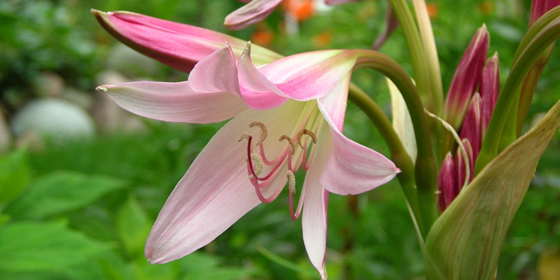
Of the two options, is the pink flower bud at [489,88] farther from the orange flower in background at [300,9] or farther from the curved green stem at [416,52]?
the orange flower in background at [300,9]

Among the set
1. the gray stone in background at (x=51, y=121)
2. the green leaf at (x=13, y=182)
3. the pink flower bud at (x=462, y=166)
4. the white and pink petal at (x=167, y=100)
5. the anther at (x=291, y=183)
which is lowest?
the gray stone in background at (x=51, y=121)

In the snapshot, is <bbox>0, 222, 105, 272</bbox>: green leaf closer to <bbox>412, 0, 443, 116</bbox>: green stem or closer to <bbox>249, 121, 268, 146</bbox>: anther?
<bbox>249, 121, 268, 146</bbox>: anther

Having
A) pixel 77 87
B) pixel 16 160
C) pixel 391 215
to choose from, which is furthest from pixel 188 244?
pixel 77 87

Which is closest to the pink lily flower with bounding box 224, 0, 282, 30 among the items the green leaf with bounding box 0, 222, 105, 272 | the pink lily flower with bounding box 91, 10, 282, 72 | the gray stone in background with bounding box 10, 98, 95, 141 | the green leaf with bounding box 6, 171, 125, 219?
the pink lily flower with bounding box 91, 10, 282, 72

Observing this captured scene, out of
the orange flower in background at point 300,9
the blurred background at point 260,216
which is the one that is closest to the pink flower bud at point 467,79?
the blurred background at point 260,216

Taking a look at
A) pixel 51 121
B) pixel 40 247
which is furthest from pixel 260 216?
pixel 51 121

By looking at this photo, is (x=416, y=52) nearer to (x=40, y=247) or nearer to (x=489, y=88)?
(x=489, y=88)

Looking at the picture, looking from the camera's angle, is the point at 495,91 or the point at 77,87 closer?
the point at 495,91

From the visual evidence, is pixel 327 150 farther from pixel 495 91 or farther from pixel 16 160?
pixel 16 160
